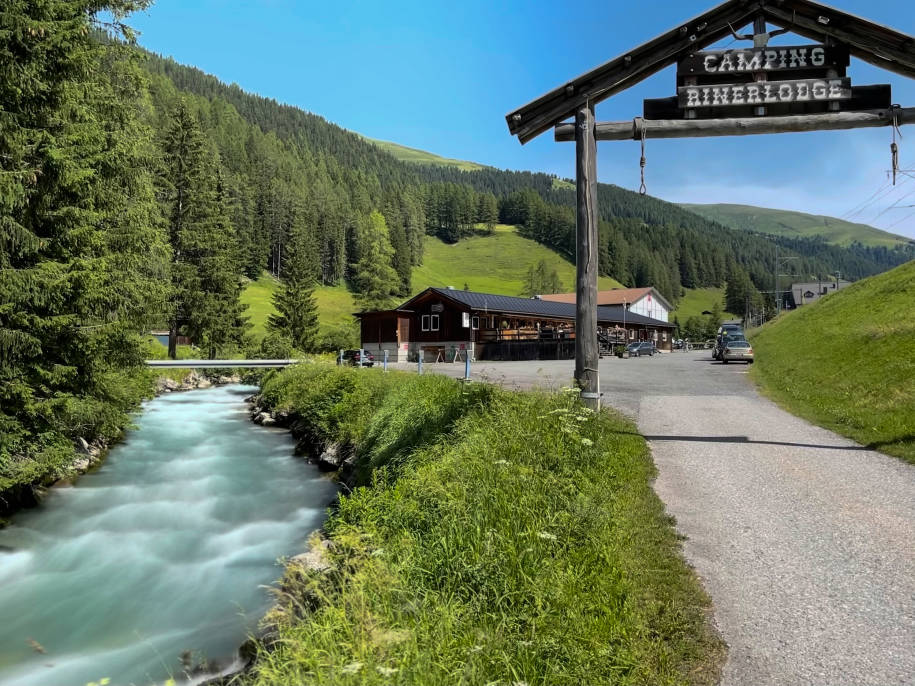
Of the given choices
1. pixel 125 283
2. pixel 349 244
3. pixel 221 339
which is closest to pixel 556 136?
pixel 125 283

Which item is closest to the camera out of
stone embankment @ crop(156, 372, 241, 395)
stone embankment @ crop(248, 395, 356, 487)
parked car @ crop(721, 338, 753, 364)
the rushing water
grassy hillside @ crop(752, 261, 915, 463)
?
the rushing water

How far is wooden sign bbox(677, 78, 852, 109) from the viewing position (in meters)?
9.16

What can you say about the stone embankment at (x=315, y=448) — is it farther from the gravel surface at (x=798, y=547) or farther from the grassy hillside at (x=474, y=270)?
the grassy hillside at (x=474, y=270)

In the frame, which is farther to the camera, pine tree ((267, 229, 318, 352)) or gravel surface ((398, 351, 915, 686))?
pine tree ((267, 229, 318, 352))

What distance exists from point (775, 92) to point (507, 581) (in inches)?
373

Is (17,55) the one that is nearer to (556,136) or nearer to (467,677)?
(556,136)

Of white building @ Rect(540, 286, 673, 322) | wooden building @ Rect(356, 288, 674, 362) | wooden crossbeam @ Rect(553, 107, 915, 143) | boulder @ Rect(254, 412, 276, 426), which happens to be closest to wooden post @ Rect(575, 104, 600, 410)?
wooden crossbeam @ Rect(553, 107, 915, 143)

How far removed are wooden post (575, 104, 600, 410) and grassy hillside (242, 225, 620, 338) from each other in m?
81.6

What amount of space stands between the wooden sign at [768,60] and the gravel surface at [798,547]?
649 cm

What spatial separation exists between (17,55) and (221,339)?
3749 cm

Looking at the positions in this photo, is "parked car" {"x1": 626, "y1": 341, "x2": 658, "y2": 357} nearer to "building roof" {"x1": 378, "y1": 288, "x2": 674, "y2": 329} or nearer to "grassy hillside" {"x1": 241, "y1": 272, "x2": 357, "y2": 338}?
"building roof" {"x1": 378, "y1": 288, "x2": 674, "y2": 329}

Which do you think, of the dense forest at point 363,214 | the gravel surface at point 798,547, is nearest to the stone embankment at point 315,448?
the gravel surface at point 798,547

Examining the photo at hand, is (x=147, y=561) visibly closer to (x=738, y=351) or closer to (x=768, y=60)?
(x=768, y=60)

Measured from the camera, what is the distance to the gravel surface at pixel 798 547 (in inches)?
138
